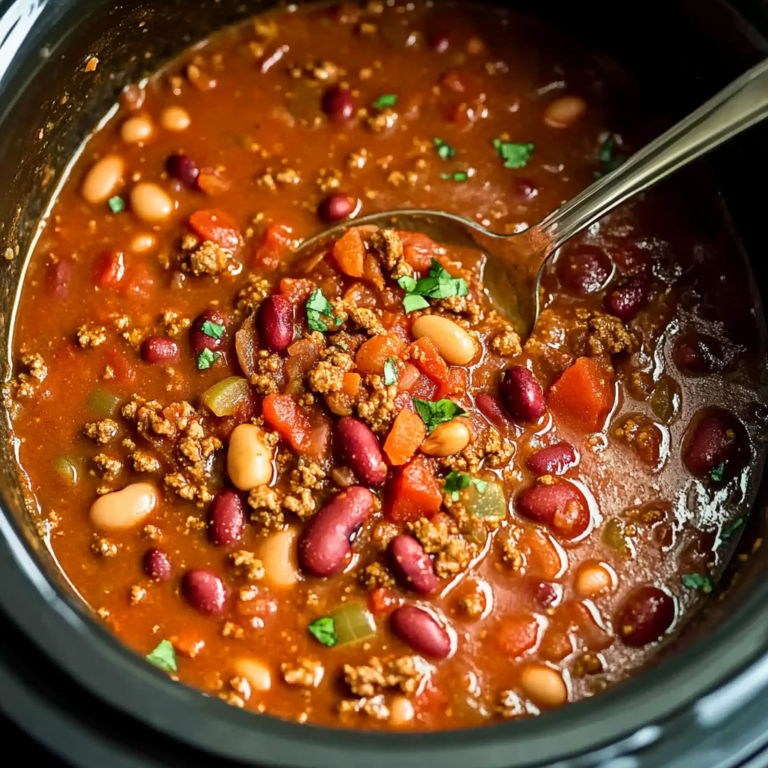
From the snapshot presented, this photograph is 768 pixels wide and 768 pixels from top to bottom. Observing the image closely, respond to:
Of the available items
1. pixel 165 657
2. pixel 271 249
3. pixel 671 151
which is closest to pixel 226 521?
pixel 165 657

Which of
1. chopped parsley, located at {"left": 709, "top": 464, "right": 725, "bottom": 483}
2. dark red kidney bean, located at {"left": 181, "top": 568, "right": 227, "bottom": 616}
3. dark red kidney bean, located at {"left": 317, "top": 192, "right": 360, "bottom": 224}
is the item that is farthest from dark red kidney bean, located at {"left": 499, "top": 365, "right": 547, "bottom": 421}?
dark red kidney bean, located at {"left": 181, "top": 568, "right": 227, "bottom": 616}

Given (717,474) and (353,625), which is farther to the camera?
(717,474)

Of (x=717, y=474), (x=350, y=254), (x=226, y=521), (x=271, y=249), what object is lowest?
(x=717, y=474)

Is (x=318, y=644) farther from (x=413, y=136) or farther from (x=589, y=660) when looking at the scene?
(x=413, y=136)

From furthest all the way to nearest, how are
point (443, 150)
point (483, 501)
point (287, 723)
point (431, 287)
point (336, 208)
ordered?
1. point (443, 150)
2. point (336, 208)
3. point (431, 287)
4. point (483, 501)
5. point (287, 723)

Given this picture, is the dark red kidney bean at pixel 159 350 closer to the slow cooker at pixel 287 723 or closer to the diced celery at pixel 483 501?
the slow cooker at pixel 287 723

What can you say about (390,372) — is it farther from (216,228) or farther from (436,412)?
(216,228)
